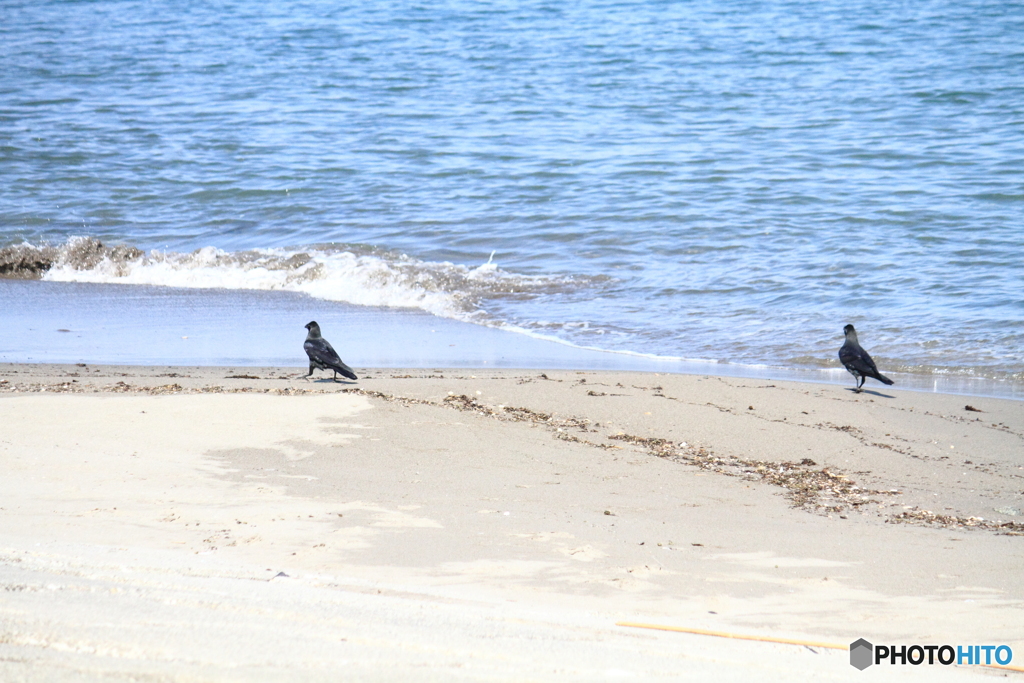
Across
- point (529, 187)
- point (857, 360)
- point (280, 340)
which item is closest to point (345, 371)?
point (280, 340)

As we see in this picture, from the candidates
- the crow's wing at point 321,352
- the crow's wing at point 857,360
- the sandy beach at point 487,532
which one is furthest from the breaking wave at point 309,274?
the sandy beach at point 487,532

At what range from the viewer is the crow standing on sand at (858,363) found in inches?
275

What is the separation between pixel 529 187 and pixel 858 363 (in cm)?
782

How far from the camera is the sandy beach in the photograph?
2.29 metres

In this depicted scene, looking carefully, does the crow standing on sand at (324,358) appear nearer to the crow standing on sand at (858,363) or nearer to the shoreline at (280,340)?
the shoreline at (280,340)

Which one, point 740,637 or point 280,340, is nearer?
point 740,637

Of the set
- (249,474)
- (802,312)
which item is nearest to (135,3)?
(802,312)

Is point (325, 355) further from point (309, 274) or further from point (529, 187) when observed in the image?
point (529, 187)

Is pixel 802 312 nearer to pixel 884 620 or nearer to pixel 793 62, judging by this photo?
pixel 884 620

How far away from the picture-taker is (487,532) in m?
3.54

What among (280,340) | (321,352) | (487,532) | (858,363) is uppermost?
(487,532)

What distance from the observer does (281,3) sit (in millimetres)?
27094

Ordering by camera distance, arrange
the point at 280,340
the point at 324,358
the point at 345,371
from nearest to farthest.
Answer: the point at 345,371 → the point at 324,358 → the point at 280,340

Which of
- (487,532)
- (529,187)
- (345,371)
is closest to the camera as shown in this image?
(487,532)
